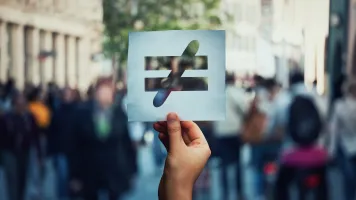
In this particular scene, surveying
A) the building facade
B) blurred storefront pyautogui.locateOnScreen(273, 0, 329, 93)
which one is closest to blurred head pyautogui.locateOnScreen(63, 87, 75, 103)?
the building facade

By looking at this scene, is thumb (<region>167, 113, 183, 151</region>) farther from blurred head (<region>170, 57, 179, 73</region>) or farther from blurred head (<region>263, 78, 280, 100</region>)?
blurred head (<region>263, 78, 280, 100</region>)

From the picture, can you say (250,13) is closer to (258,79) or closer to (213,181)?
(258,79)

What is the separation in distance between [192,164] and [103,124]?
4183mm

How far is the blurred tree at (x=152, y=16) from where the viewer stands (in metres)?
4.73

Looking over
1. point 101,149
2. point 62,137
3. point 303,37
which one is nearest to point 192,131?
point 303,37

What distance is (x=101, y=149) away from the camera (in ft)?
17.7

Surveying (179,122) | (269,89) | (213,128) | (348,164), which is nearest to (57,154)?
(213,128)

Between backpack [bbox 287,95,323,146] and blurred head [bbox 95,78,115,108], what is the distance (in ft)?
3.27

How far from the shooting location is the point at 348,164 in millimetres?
5297

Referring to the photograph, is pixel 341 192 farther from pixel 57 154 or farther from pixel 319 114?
pixel 57 154

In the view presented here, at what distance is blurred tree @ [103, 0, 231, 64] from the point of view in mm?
4727

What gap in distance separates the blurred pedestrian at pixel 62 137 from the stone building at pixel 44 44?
122 mm

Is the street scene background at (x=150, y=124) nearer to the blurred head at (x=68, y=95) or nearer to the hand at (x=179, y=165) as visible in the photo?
the blurred head at (x=68, y=95)

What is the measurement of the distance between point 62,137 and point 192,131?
4312 mm
